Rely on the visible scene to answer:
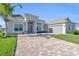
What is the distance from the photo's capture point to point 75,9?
26.8 feet

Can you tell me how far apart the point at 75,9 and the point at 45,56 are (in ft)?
6.95

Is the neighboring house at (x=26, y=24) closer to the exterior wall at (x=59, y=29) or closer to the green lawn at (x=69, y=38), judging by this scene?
the exterior wall at (x=59, y=29)

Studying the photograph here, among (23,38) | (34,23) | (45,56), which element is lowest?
(45,56)

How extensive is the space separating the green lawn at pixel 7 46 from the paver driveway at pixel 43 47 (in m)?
0.20

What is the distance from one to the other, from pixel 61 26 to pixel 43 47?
3.79ft

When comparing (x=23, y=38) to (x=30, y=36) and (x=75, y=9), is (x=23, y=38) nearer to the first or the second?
(x=30, y=36)

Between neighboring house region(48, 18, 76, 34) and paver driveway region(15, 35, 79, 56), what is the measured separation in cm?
37

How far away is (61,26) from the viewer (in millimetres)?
8695

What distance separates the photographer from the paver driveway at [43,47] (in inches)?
309

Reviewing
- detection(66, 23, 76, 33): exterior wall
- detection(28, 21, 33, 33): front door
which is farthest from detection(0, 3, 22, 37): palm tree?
detection(66, 23, 76, 33): exterior wall

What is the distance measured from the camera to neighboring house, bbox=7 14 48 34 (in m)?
8.66

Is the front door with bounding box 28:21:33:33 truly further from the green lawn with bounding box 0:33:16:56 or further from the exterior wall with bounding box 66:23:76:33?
the exterior wall with bounding box 66:23:76:33

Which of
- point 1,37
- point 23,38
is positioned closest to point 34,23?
point 23,38

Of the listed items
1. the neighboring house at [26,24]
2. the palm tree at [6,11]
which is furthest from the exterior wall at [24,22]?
the palm tree at [6,11]
